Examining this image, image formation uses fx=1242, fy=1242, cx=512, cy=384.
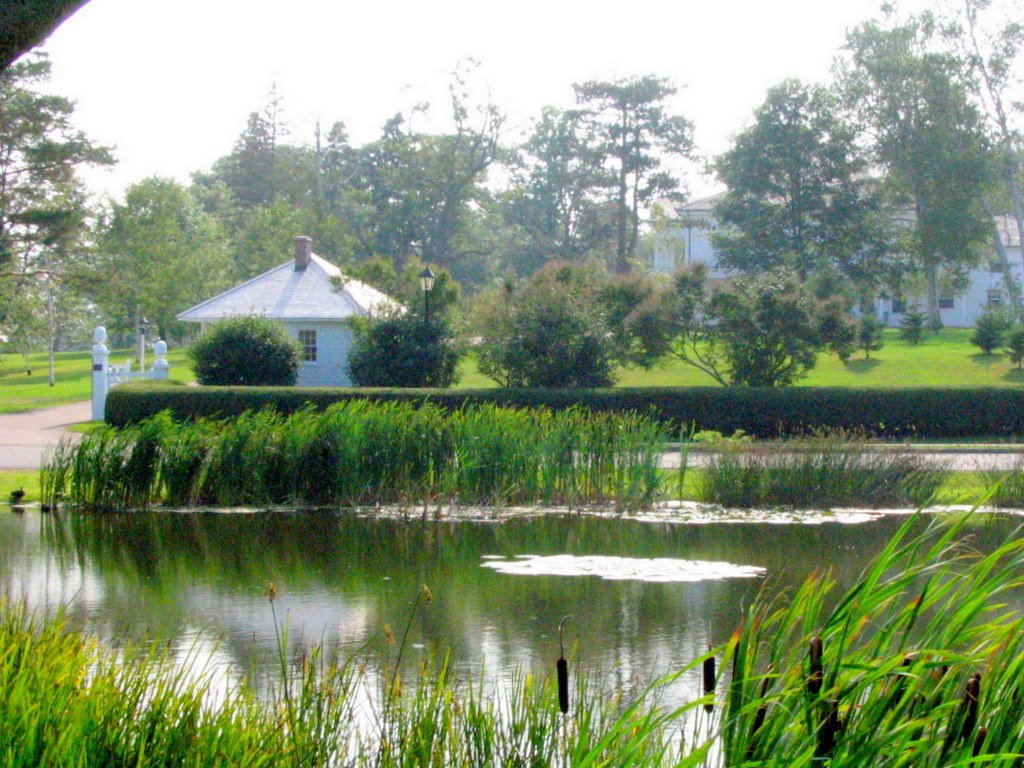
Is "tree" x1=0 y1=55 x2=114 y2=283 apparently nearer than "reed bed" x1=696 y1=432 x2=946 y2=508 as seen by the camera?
No

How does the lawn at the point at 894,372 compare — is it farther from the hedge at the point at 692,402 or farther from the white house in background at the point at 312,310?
the hedge at the point at 692,402

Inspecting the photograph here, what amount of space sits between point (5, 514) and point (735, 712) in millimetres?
14647

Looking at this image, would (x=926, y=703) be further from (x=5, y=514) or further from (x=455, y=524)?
(x=5, y=514)

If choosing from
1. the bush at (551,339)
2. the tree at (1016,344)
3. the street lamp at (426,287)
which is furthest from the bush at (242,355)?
the tree at (1016,344)

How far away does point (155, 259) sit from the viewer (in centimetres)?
6053

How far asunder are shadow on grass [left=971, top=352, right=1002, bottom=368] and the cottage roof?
2180cm

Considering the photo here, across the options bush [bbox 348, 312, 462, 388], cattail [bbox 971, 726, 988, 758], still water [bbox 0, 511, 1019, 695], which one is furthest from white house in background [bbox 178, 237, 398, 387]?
cattail [bbox 971, 726, 988, 758]

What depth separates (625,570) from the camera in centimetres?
1262

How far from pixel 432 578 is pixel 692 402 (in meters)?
16.8

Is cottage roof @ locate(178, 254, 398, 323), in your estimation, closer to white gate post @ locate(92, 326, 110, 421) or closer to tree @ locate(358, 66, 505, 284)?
white gate post @ locate(92, 326, 110, 421)

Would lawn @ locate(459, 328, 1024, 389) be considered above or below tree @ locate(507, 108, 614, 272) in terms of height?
below

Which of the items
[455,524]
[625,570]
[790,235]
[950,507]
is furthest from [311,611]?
[790,235]

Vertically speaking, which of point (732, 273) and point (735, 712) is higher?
point (732, 273)

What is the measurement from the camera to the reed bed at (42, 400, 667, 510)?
16859 mm
